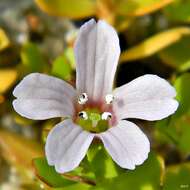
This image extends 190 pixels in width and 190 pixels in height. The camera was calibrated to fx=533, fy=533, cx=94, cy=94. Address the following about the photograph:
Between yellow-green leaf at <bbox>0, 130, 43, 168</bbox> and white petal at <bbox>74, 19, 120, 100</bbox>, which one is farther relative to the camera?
yellow-green leaf at <bbox>0, 130, 43, 168</bbox>

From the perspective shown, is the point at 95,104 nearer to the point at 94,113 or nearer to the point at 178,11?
the point at 94,113

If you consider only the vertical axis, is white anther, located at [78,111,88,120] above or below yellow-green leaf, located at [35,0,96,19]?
below

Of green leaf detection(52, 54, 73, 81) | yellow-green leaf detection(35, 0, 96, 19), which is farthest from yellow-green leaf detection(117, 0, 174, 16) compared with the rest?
green leaf detection(52, 54, 73, 81)

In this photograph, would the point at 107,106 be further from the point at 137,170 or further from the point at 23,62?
the point at 23,62

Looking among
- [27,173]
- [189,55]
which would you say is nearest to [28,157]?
[27,173]

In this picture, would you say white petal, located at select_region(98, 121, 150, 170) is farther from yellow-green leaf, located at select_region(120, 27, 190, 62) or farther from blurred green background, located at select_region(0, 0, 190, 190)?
yellow-green leaf, located at select_region(120, 27, 190, 62)

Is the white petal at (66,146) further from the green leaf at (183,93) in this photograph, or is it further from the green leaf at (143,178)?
the green leaf at (183,93)
